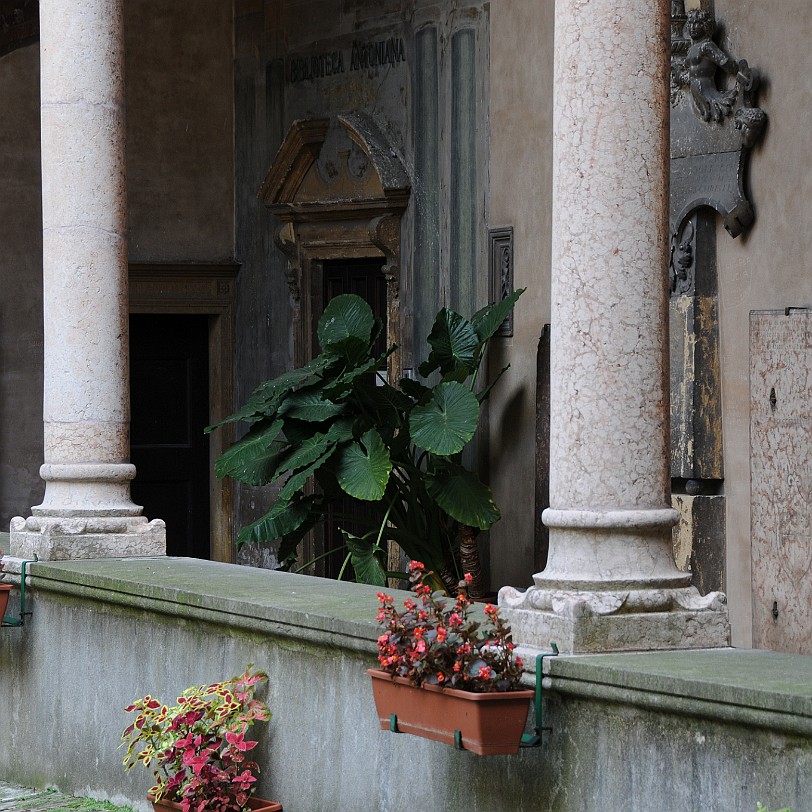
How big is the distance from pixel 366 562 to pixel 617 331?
3949 mm

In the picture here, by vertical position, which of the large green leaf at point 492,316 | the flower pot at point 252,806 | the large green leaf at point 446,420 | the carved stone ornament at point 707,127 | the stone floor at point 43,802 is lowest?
the stone floor at point 43,802

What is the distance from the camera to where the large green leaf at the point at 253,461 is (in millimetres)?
8242

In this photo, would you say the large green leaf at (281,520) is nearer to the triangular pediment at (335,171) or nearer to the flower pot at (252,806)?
the triangular pediment at (335,171)

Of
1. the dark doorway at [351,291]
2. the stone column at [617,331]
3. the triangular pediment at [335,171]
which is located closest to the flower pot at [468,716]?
the stone column at [617,331]

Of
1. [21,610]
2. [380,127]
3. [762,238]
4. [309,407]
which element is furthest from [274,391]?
[762,238]

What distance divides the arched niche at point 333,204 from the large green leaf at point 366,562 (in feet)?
6.04

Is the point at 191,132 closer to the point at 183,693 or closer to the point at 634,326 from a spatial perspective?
the point at 183,693

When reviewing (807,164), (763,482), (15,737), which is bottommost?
(15,737)

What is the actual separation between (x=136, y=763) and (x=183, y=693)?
0.42 m

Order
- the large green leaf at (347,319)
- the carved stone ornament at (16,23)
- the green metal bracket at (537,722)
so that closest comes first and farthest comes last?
the green metal bracket at (537,722) → the large green leaf at (347,319) → the carved stone ornament at (16,23)

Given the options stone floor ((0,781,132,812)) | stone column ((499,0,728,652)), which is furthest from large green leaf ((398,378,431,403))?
stone column ((499,0,728,652))

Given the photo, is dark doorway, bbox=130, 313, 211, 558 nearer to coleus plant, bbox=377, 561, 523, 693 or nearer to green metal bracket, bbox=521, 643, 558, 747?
coleus plant, bbox=377, 561, 523, 693

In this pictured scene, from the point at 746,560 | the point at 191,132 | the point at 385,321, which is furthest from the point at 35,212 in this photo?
the point at 746,560

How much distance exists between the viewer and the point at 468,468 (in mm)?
8852
